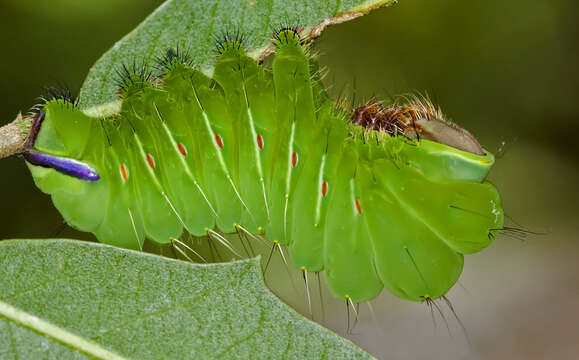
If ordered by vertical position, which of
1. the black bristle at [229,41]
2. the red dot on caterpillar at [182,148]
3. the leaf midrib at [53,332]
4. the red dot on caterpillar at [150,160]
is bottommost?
the leaf midrib at [53,332]

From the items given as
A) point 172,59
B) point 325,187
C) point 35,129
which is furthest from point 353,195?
point 35,129

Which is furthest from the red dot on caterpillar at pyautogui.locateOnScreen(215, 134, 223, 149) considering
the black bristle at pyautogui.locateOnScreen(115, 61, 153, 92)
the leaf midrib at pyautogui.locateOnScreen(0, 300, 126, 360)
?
the leaf midrib at pyautogui.locateOnScreen(0, 300, 126, 360)

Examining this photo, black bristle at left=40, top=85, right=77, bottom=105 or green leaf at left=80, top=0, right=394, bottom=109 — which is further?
green leaf at left=80, top=0, right=394, bottom=109

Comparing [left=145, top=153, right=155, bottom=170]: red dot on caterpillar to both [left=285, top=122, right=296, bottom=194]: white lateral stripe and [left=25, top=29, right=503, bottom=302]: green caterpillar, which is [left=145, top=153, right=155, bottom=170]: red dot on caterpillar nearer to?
[left=25, top=29, right=503, bottom=302]: green caterpillar

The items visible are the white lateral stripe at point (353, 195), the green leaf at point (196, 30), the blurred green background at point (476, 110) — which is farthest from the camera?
the blurred green background at point (476, 110)

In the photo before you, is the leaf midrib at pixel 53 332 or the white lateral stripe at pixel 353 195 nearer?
the leaf midrib at pixel 53 332

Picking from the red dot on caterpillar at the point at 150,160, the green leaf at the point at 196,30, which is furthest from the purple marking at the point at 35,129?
the red dot on caterpillar at the point at 150,160

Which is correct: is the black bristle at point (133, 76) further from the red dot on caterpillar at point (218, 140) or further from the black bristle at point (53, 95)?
the red dot on caterpillar at point (218, 140)
